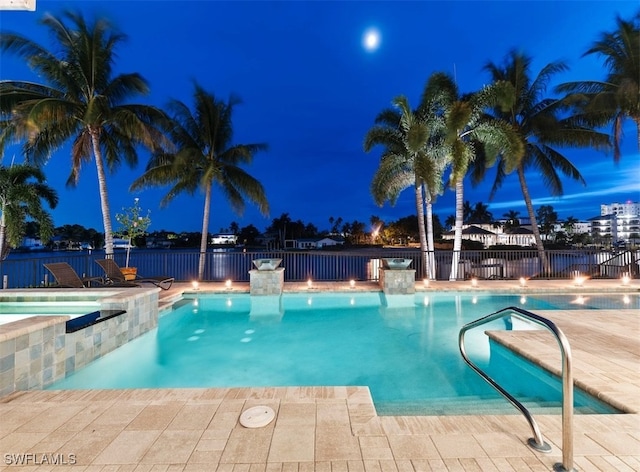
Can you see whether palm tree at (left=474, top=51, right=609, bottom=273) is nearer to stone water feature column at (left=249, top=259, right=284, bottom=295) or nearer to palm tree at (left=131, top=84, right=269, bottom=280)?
stone water feature column at (left=249, top=259, right=284, bottom=295)

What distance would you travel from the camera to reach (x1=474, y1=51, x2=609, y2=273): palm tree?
39.1 ft

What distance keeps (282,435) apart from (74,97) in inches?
476

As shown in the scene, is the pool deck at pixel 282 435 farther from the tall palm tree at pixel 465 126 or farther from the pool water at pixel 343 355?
the tall palm tree at pixel 465 126

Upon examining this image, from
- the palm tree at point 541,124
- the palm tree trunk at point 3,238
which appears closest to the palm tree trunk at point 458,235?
the palm tree at point 541,124

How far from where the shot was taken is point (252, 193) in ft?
41.3

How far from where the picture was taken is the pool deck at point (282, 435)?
183 cm

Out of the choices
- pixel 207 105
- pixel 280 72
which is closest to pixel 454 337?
pixel 207 105

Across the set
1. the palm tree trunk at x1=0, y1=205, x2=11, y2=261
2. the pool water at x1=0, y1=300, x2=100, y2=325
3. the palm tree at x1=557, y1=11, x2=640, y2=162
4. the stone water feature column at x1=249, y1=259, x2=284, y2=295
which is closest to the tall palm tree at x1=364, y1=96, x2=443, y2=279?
the stone water feature column at x1=249, y1=259, x2=284, y2=295

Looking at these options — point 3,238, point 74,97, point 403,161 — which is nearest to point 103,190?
point 74,97

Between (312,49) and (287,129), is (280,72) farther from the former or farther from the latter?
(287,129)

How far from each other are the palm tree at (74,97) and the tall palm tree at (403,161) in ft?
26.5

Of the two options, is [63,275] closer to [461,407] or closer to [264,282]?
[264,282]

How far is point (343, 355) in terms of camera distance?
5.02 meters

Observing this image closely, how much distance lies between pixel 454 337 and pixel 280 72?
2684 centimetres
